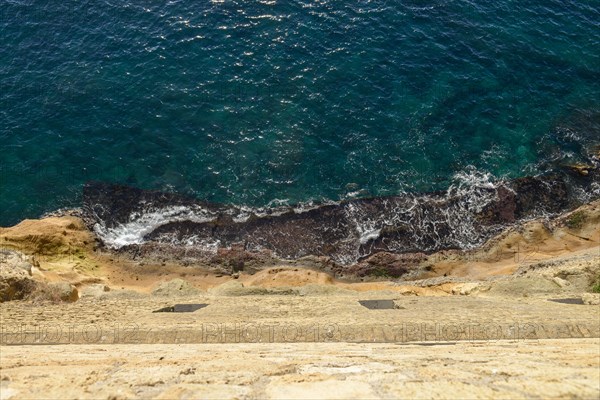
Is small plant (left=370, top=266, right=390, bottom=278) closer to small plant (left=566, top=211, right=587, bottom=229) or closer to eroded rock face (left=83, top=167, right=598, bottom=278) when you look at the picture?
eroded rock face (left=83, top=167, right=598, bottom=278)

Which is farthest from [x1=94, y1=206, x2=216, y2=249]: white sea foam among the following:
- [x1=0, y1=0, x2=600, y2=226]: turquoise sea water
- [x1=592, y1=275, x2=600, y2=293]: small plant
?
[x1=592, y1=275, x2=600, y2=293]: small plant

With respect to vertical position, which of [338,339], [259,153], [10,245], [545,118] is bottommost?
[338,339]

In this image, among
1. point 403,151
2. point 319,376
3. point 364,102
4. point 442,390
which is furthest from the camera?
point 364,102

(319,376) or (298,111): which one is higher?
(298,111)

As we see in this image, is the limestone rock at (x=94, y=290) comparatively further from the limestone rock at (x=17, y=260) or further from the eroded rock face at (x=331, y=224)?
the eroded rock face at (x=331, y=224)

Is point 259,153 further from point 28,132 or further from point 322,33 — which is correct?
point 28,132

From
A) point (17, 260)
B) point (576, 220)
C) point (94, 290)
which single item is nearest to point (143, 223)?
point (94, 290)

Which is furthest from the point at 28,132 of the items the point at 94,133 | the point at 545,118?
the point at 545,118
